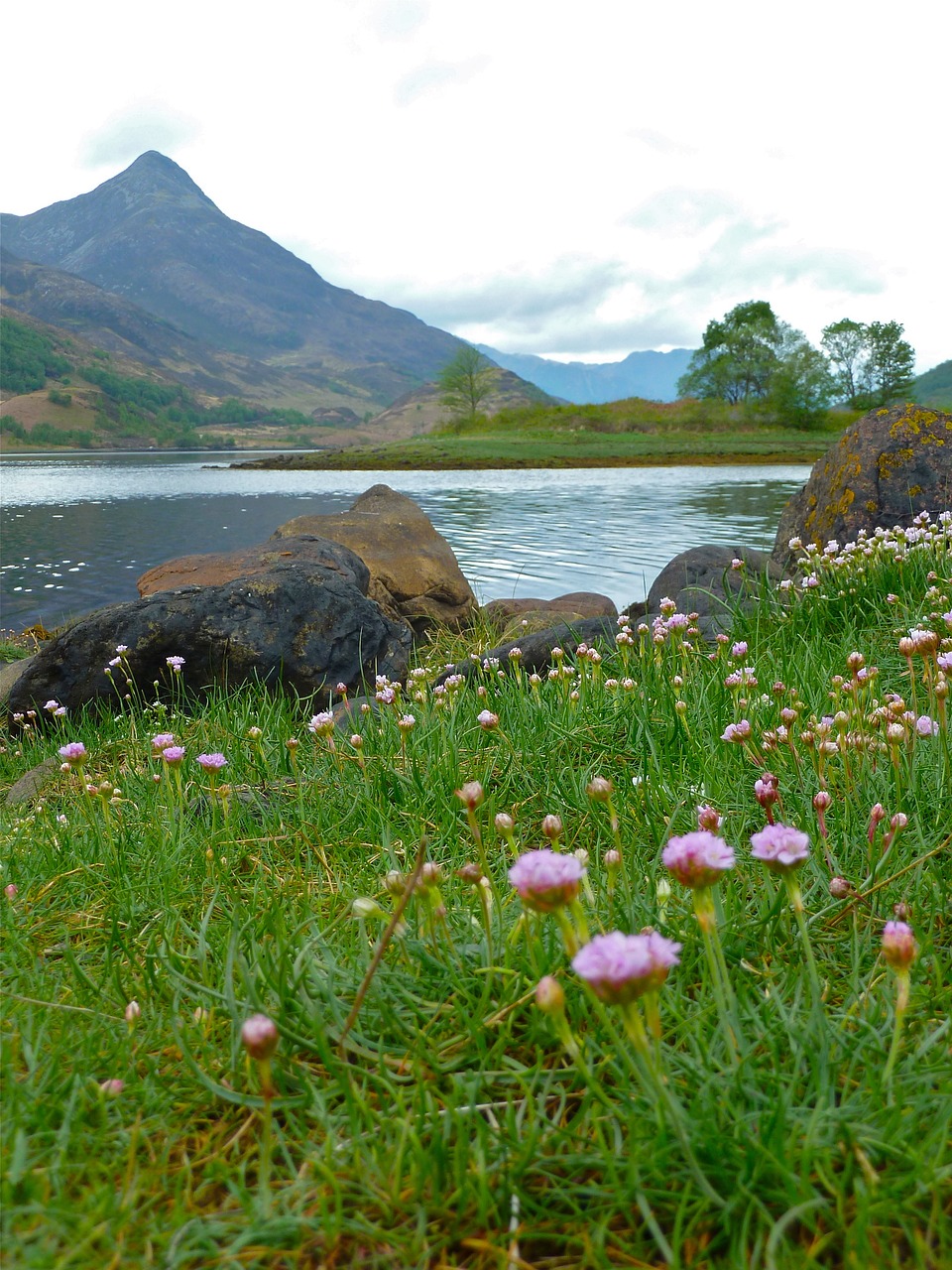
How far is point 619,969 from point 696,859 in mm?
331

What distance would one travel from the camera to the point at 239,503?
3647 centimetres

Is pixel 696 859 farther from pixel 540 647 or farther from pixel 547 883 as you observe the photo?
pixel 540 647

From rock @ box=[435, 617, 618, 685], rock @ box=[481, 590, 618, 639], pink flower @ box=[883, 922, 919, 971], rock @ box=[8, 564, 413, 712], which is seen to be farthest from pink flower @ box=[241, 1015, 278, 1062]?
rock @ box=[481, 590, 618, 639]

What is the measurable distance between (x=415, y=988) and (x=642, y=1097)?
64 cm

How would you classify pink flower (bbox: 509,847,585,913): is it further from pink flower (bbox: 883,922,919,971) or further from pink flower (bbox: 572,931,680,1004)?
pink flower (bbox: 883,922,919,971)

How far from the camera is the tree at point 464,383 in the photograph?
10188 cm

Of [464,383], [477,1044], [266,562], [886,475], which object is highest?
[464,383]

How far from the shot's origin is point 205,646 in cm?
712

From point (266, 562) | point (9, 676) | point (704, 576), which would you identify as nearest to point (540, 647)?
point (704, 576)

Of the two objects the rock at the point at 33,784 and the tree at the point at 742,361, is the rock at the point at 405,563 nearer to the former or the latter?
the rock at the point at 33,784

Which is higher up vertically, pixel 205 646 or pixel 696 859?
pixel 696 859

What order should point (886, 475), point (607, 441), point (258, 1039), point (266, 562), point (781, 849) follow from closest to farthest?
point (258, 1039) → point (781, 849) → point (886, 475) → point (266, 562) → point (607, 441)

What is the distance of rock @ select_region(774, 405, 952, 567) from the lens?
9.14 meters

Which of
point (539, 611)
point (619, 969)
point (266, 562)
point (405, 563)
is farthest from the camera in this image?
point (405, 563)
